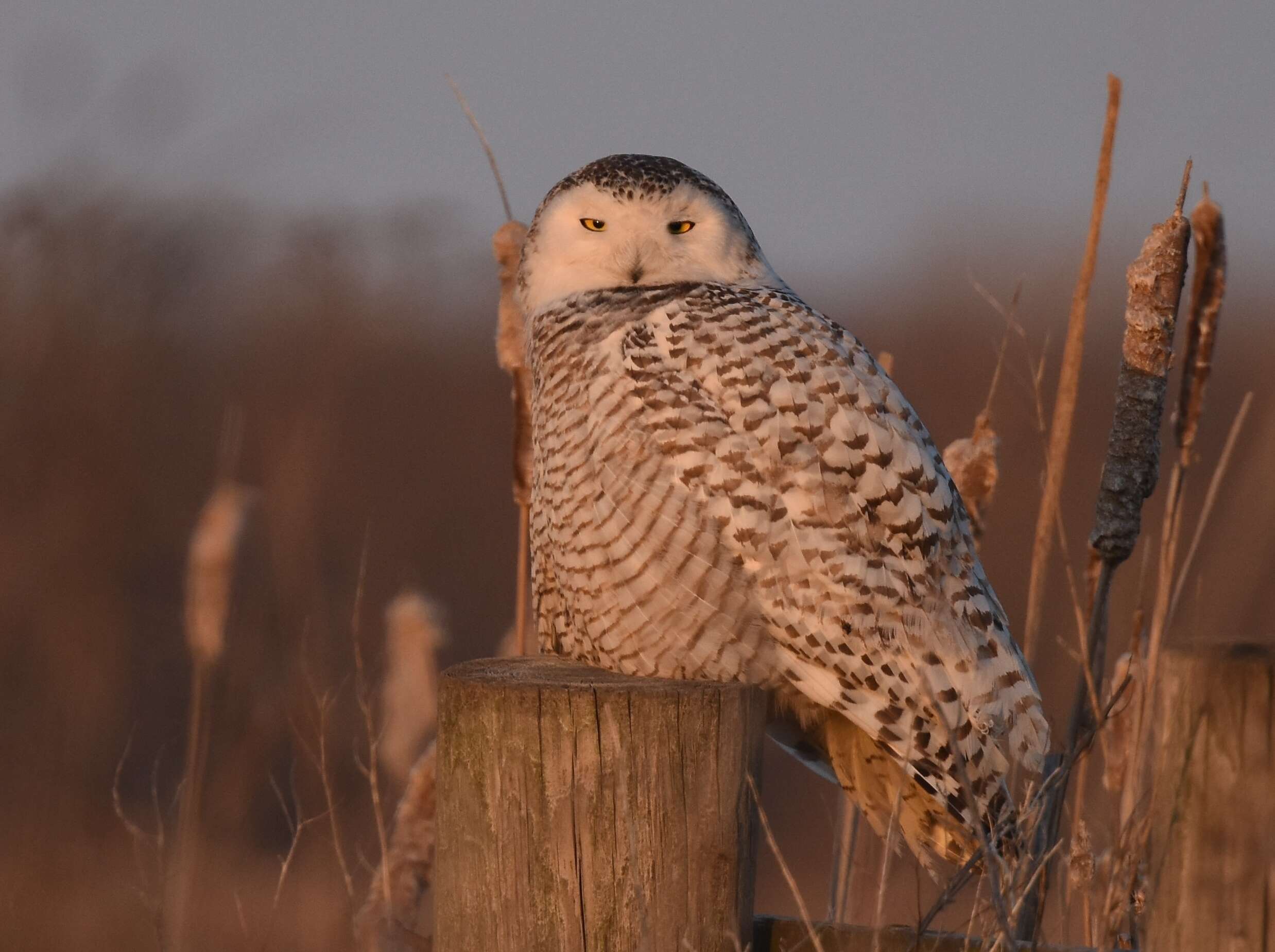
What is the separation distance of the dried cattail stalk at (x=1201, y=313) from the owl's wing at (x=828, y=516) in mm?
446

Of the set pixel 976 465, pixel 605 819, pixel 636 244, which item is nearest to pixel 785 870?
pixel 605 819

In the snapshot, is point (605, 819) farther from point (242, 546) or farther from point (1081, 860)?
point (242, 546)

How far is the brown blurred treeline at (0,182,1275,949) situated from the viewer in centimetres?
376

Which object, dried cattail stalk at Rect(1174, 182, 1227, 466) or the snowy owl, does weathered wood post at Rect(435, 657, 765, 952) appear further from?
dried cattail stalk at Rect(1174, 182, 1227, 466)

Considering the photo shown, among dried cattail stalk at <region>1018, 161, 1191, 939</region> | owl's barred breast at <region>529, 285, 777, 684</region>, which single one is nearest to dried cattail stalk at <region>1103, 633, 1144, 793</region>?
dried cattail stalk at <region>1018, 161, 1191, 939</region>

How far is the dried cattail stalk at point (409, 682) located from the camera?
2.60 m

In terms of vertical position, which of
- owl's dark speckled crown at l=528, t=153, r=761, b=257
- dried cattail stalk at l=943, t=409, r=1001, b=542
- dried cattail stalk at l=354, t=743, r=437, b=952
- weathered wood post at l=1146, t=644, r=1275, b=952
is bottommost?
dried cattail stalk at l=354, t=743, r=437, b=952

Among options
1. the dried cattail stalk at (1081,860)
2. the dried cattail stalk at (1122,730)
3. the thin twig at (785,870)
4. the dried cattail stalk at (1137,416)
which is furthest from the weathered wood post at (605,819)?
the dried cattail stalk at (1122,730)

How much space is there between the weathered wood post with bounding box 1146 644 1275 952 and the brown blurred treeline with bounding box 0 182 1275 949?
38 centimetres

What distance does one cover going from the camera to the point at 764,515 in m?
2.17

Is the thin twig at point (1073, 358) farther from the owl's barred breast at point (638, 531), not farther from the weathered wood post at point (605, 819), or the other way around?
the weathered wood post at point (605, 819)

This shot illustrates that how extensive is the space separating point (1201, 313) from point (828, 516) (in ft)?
2.54

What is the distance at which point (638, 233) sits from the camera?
2564mm

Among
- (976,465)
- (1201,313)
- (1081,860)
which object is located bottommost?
(1081,860)
